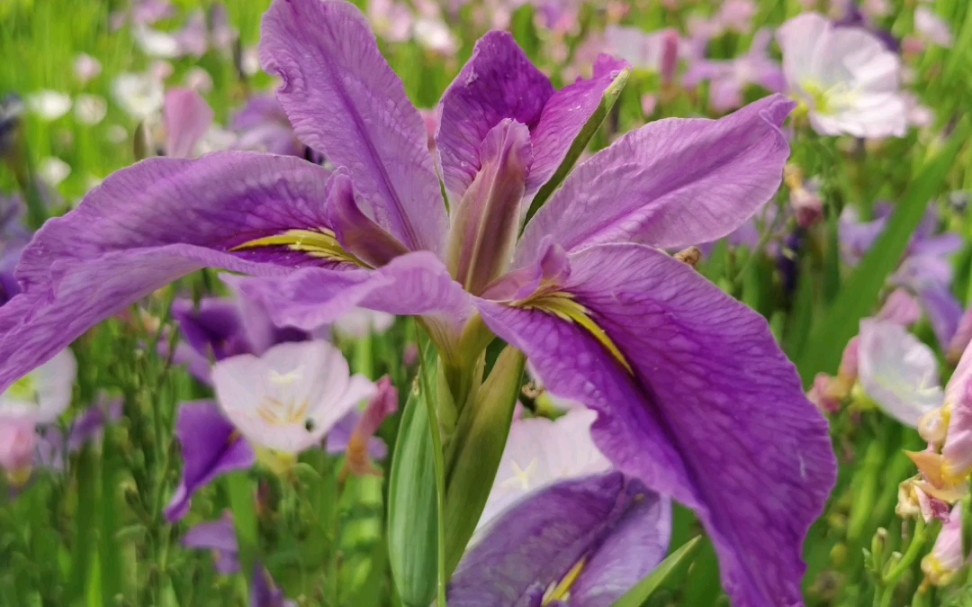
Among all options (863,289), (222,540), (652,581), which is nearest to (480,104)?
(652,581)

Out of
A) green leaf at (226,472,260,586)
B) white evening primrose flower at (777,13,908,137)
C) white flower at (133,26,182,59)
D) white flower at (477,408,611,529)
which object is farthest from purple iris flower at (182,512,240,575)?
white flower at (133,26,182,59)

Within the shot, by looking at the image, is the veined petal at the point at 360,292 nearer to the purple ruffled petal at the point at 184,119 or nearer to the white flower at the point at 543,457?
the white flower at the point at 543,457

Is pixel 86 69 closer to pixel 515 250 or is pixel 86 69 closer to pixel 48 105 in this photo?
pixel 48 105

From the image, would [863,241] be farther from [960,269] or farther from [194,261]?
[194,261]

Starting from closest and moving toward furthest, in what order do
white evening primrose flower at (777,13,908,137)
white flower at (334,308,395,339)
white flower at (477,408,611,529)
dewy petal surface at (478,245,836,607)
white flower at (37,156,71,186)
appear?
dewy petal surface at (478,245,836,607) → white flower at (477,408,611,529) → white flower at (334,308,395,339) → white evening primrose flower at (777,13,908,137) → white flower at (37,156,71,186)

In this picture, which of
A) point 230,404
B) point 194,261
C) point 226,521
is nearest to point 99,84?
point 226,521

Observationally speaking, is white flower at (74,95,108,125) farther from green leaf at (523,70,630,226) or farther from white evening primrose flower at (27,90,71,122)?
green leaf at (523,70,630,226)

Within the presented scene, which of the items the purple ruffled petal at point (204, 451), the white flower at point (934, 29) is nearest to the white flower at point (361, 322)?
the purple ruffled petal at point (204, 451)
